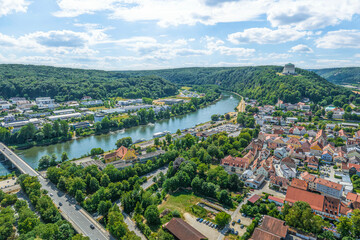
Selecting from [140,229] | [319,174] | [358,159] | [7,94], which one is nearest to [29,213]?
[140,229]

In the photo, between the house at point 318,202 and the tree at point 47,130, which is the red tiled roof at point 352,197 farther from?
the tree at point 47,130

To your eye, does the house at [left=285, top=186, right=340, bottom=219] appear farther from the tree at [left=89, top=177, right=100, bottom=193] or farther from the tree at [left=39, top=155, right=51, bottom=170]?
the tree at [left=39, top=155, right=51, bottom=170]

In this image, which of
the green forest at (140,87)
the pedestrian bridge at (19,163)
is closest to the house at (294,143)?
the pedestrian bridge at (19,163)

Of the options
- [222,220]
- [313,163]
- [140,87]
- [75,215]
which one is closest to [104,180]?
[75,215]

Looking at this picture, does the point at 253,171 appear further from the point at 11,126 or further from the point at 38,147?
the point at 11,126

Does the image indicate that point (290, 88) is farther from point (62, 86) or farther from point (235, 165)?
point (62, 86)

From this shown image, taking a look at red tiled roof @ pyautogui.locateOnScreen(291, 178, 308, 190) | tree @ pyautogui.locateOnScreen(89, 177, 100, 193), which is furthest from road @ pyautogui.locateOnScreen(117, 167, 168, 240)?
red tiled roof @ pyautogui.locateOnScreen(291, 178, 308, 190)

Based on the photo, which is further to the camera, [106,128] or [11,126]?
[106,128]
